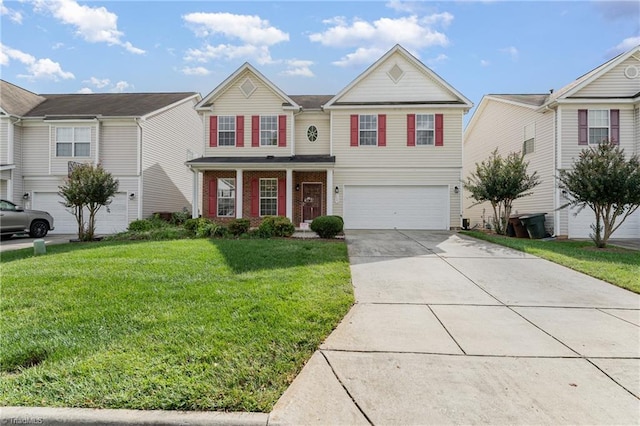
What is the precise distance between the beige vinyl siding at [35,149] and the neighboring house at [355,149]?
791 cm

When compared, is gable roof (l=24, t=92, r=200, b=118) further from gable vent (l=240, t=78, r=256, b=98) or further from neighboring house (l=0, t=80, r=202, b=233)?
gable vent (l=240, t=78, r=256, b=98)

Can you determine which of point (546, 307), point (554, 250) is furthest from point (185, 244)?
point (554, 250)

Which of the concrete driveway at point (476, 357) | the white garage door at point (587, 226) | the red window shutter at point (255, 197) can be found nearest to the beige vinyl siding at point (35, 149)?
the red window shutter at point (255, 197)

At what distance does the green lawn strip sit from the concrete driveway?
1.70 ft

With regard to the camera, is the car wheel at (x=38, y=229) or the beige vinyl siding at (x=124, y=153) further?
the beige vinyl siding at (x=124, y=153)

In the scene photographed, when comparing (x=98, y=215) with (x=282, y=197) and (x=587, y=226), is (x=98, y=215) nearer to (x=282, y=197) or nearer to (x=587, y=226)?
(x=282, y=197)

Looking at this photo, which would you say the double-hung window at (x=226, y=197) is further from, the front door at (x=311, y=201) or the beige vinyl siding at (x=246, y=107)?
the front door at (x=311, y=201)

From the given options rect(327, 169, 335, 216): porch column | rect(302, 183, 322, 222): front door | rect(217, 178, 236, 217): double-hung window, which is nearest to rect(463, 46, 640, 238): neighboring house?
rect(327, 169, 335, 216): porch column

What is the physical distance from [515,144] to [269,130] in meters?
12.5

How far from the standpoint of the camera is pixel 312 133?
637 inches

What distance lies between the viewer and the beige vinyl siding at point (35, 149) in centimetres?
1628

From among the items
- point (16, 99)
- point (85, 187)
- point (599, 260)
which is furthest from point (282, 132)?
point (16, 99)

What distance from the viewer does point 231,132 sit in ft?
52.4

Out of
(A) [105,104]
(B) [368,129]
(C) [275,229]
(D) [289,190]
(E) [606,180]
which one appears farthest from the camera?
(A) [105,104]
